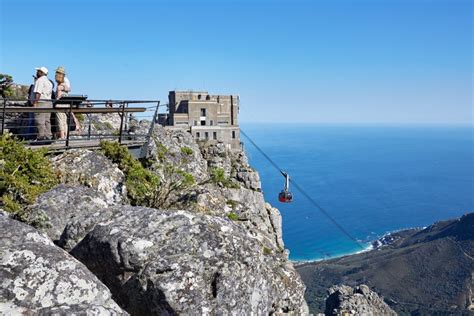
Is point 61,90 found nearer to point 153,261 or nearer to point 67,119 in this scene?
point 67,119

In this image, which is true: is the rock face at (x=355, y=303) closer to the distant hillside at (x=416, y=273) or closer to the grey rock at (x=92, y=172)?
the distant hillside at (x=416, y=273)

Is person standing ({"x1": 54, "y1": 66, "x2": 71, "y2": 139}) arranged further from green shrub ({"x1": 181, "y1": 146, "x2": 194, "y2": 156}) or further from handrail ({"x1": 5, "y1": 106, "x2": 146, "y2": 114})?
green shrub ({"x1": 181, "y1": 146, "x2": 194, "y2": 156})

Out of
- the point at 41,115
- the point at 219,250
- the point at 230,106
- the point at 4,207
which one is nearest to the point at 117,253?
the point at 219,250

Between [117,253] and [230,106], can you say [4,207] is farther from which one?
[230,106]

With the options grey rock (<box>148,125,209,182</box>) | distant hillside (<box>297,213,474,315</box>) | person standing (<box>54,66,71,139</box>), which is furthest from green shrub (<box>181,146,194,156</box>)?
distant hillside (<box>297,213,474,315</box>)

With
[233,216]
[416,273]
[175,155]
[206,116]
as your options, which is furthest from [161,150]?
[416,273]
